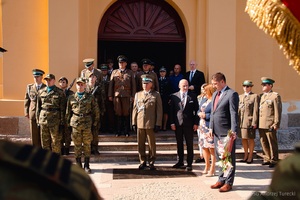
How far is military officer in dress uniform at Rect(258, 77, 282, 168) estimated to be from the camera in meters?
A: 7.63

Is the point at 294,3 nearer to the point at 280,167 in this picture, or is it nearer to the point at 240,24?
the point at 280,167

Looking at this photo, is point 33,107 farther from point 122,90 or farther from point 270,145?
point 270,145

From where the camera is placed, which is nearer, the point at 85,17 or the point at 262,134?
the point at 262,134

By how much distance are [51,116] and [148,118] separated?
191cm

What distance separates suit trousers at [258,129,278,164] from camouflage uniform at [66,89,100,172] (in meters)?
3.71

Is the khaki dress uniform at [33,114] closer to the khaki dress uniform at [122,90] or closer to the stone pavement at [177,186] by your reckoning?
the stone pavement at [177,186]

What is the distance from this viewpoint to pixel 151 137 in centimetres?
742

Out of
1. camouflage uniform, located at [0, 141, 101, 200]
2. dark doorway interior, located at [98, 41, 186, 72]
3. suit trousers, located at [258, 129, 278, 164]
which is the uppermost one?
dark doorway interior, located at [98, 41, 186, 72]

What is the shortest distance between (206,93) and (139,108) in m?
1.40

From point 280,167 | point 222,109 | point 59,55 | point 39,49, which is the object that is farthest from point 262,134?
point 280,167

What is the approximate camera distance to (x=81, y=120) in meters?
6.88

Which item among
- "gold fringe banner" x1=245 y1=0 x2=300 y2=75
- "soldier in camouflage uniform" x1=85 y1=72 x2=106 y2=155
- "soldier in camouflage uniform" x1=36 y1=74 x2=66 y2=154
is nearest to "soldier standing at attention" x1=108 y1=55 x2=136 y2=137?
"soldier in camouflage uniform" x1=85 y1=72 x2=106 y2=155

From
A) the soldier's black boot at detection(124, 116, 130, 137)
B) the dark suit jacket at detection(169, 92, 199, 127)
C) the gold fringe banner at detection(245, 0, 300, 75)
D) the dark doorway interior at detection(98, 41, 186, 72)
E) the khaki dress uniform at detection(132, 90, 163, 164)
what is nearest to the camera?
the gold fringe banner at detection(245, 0, 300, 75)

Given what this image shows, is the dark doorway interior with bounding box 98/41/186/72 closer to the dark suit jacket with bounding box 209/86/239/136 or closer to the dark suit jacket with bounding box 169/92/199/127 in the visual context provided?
the dark suit jacket with bounding box 169/92/199/127
